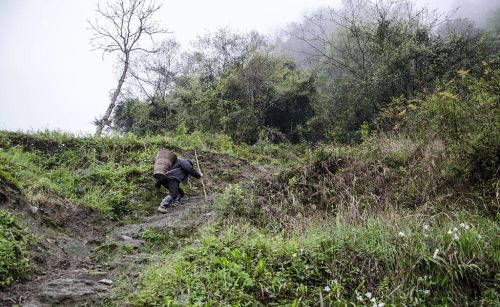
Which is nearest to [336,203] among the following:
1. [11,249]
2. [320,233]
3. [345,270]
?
[320,233]

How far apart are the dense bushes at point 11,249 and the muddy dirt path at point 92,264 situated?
155 mm

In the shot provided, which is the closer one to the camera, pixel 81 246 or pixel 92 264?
pixel 92 264

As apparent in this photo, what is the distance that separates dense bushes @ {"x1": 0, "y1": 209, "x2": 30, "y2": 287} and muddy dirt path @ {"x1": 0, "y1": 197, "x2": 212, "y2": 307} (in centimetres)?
16

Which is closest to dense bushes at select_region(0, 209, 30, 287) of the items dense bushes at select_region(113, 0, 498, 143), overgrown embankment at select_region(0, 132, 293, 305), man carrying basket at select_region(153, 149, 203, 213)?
overgrown embankment at select_region(0, 132, 293, 305)

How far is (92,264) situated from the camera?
20.2ft

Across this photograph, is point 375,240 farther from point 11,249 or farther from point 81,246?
point 81,246

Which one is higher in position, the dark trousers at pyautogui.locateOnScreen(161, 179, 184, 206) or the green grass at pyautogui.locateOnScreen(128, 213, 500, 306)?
the dark trousers at pyautogui.locateOnScreen(161, 179, 184, 206)

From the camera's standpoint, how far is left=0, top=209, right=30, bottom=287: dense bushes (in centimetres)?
480

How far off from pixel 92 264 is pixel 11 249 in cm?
127

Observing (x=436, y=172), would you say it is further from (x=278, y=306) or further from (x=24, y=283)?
(x=24, y=283)

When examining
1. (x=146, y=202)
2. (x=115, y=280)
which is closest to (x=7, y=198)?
(x=115, y=280)

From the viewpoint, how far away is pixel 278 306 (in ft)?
13.4

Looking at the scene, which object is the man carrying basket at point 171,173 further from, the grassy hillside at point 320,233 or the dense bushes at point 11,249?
the dense bushes at point 11,249

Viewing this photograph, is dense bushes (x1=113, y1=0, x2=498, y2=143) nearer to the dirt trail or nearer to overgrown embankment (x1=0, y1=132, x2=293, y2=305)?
overgrown embankment (x1=0, y1=132, x2=293, y2=305)
